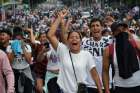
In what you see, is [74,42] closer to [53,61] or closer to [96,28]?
[96,28]

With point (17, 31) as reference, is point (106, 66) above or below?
above

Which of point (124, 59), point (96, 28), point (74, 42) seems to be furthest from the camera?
point (96, 28)

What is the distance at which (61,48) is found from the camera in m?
8.00

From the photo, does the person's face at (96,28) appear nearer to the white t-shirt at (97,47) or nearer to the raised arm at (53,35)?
the white t-shirt at (97,47)

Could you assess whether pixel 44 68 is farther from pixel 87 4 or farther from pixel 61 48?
pixel 87 4

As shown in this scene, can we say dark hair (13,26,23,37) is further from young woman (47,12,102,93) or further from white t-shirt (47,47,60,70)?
young woman (47,12,102,93)

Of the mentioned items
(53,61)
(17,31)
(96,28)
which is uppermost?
(96,28)

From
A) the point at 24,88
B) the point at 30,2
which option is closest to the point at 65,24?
the point at 24,88

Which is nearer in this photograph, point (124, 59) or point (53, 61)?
point (124, 59)

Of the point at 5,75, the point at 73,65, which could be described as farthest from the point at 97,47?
the point at 5,75

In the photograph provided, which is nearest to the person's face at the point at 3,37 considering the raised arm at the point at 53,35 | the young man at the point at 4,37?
the young man at the point at 4,37

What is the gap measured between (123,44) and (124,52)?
120mm

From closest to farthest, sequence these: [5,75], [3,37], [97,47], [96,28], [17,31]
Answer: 1. [5,75]
2. [96,28]
3. [97,47]
4. [3,37]
5. [17,31]

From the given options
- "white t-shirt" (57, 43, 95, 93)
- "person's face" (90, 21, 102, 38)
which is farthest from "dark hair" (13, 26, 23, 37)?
"white t-shirt" (57, 43, 95, 93)
